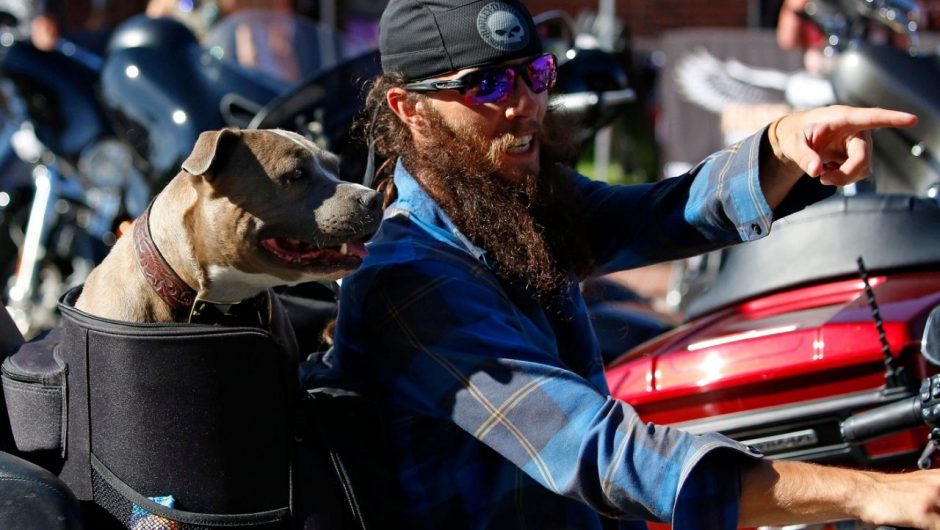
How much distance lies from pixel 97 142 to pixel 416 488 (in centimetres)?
550

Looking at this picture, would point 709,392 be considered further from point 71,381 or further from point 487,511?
point 71,381

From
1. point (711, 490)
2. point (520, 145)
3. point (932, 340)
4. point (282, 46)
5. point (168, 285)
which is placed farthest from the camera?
point (282, 46)

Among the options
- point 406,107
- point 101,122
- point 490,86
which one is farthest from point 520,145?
point 101,122

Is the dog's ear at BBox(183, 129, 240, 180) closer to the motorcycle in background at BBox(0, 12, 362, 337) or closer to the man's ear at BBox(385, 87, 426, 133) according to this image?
the man's ear at BBox(385, 87, 426, 133)

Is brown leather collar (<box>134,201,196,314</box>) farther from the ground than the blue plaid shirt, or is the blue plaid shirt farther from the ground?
brown leather collar (<box>134,201,196,314</box>)

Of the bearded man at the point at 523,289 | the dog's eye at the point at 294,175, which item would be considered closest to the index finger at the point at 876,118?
the bearded man at the point at 523,289

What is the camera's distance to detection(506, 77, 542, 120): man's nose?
234cm

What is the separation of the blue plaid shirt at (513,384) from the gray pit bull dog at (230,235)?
0.09m

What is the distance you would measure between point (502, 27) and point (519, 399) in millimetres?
717

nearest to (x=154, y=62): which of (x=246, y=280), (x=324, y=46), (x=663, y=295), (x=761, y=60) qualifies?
(x=324, y=46)

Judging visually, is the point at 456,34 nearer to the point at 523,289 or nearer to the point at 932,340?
the point at 523,289

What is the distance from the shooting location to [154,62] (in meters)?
5.09

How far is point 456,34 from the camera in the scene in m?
2.28

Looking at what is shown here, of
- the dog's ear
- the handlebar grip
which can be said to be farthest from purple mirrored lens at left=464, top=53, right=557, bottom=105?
the handlebar grip
